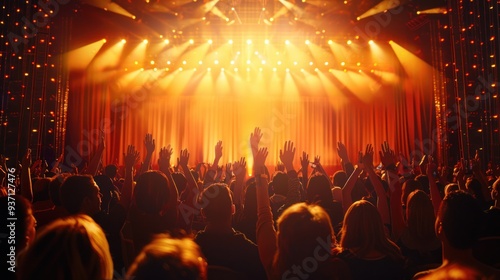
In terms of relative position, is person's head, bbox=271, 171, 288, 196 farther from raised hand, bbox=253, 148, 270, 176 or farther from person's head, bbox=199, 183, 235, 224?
person's head, bbox=199, 183, 235, 224

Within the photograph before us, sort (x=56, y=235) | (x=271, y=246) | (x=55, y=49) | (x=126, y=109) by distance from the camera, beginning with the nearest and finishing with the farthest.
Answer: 1. (x=56, y=235)
2. (x=271, y=246)
3. (x=55, y=49)
4. (x=126, y=109)

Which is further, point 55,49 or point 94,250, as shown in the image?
point 55,49

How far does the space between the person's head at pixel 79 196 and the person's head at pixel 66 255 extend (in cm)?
146

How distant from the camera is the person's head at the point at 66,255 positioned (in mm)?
1442

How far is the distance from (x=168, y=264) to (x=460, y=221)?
1.48 metres

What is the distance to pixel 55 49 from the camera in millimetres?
12883

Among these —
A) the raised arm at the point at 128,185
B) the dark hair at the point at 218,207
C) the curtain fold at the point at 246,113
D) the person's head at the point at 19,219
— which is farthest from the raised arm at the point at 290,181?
the curtain fold at the point at 246,113

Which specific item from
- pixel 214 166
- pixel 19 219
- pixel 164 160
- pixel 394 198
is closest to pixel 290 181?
pixel 394 198

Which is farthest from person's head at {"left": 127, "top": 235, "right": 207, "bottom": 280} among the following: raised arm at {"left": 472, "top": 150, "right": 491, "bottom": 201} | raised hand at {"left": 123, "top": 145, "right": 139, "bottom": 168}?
raised arm at {"left": 472, "top": 150, "right": 491, "bottom": 201}

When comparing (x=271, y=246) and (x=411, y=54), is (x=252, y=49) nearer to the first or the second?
(x=411, y=54)

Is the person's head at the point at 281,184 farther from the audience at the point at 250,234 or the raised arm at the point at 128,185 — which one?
the raised arm at the point at 128,185

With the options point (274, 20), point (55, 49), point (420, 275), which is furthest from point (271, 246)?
point (274, 20)

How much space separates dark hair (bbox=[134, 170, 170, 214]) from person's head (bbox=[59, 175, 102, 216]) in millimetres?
360

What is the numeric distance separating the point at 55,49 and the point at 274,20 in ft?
23.0
